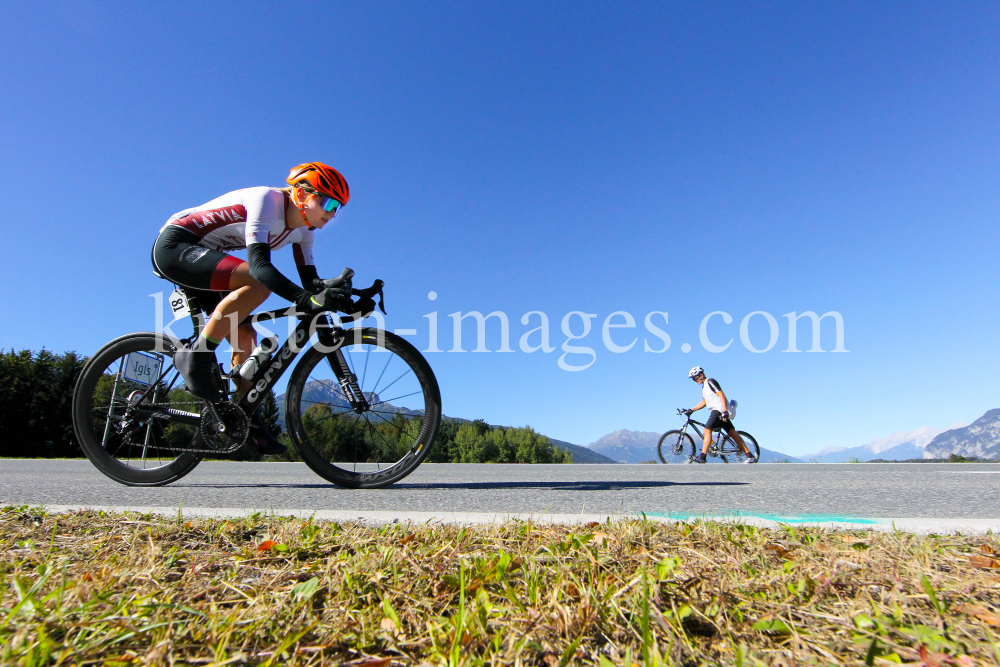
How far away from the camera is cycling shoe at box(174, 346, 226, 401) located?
3.47 m

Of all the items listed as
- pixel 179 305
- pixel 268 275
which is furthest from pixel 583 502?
pixel 179 305

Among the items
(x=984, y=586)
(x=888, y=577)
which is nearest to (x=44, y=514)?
(x=888, y=577)

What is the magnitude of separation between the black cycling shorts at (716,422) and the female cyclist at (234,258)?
1118cm

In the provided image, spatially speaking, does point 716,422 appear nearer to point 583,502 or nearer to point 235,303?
point 583,502

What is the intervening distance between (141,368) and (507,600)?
396 centimetres

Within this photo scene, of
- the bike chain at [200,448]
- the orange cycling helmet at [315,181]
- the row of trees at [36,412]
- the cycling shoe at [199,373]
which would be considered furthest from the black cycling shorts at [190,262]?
the row of trees at [36,412]

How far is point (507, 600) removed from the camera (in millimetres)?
1127

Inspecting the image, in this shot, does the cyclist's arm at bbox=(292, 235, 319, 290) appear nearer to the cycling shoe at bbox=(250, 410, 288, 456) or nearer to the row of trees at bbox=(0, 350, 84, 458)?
the cycling shoe at bbox=(250, 410, 288, 456)

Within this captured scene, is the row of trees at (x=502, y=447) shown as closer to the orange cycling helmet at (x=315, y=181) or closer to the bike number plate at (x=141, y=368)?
the bike number plate at (x=141, y=368)

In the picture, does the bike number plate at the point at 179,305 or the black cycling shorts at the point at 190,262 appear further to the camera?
the bike number plate at the point at 179,305

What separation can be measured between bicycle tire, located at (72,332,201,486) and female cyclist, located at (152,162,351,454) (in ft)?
1.86

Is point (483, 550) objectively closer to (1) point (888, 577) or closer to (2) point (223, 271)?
(1) point (888, 577)

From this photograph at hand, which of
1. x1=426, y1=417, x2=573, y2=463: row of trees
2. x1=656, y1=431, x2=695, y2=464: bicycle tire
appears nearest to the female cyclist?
x1=656, y1=431, x2=695, y2=464: bicycle tire

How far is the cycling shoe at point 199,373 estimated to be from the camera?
11.4 feet
